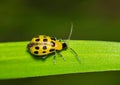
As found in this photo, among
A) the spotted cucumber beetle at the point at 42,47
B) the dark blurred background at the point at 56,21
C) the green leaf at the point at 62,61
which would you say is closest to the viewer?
the green leaf at the point at 62,61

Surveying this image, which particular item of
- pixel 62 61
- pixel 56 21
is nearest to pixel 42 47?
pixel 62 61

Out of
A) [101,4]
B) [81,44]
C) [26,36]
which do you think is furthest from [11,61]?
[101,4]

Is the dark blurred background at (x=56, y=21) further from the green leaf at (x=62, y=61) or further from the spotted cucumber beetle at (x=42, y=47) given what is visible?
the green leaf at (x=62, y=61)

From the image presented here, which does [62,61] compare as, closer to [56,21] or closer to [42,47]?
[42,47]

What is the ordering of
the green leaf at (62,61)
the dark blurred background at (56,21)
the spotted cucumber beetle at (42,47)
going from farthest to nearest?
the dark blurred background at (56,21) → the spotted cucumber beetle at (42,47) → the green leaf at (62,61)

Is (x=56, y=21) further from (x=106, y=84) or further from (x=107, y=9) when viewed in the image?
(x=106, y=84)

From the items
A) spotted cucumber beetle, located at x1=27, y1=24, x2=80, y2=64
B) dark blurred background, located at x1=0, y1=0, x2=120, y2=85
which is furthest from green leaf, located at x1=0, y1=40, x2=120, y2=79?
dark blurred background, located at x1=0, y1=0, x2=120, y2=85

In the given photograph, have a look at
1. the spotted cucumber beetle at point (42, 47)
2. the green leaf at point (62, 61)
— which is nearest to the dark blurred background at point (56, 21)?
the spotted cucumber beetle at point (42, 47)
